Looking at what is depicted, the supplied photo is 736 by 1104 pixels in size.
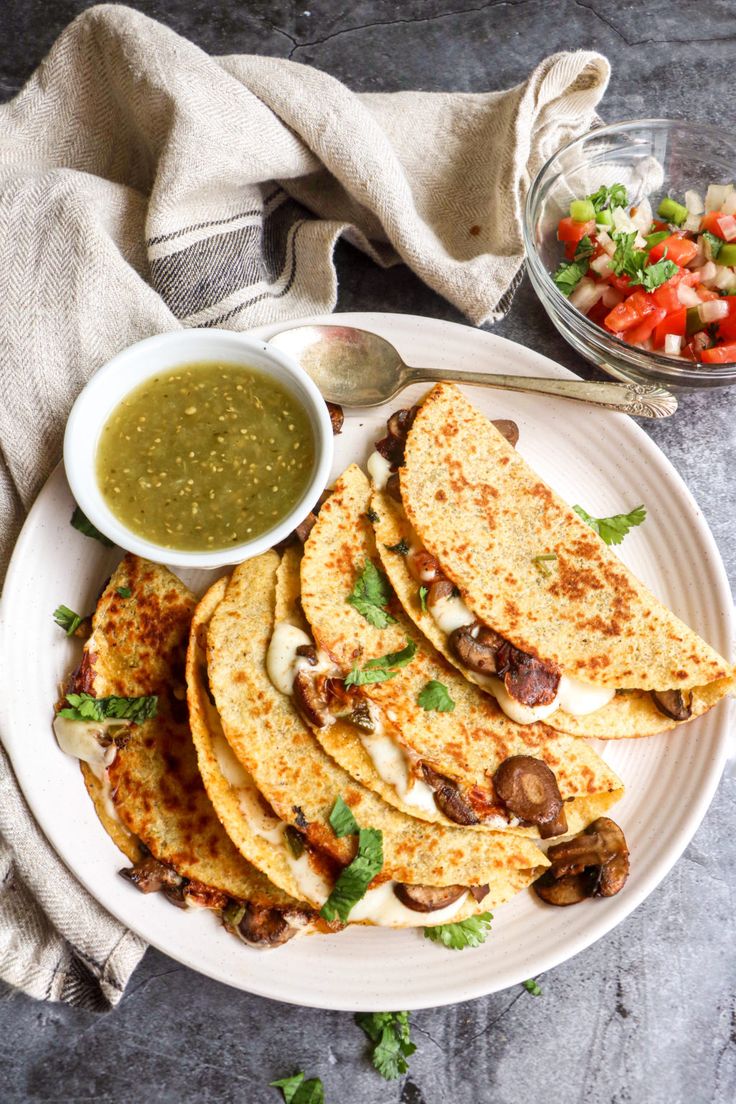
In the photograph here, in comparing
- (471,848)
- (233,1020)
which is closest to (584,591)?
(471,848)

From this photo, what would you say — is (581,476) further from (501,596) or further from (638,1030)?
(638,1030)

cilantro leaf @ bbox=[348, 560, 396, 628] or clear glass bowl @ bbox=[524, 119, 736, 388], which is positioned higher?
clear glass bowl @ bbox=[524, 119, 736, 388]

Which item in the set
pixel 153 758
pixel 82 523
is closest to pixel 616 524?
pixel 153 758

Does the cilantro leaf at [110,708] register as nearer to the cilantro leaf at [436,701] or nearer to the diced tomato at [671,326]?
the cilantro leaf at [436,701]

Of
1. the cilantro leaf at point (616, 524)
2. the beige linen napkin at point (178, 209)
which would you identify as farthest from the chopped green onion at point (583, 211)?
the cilantro leaf at point (616, 524)

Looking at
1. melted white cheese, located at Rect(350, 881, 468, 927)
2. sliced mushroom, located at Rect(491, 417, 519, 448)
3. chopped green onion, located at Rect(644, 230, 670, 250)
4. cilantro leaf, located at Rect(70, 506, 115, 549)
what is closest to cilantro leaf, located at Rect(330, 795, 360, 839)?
melted white cheese, located at Rect(350, 881, 468, 927)

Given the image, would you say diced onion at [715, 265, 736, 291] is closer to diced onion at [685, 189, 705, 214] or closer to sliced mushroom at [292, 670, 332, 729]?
diced onion at [685, 189, 705, 214]
